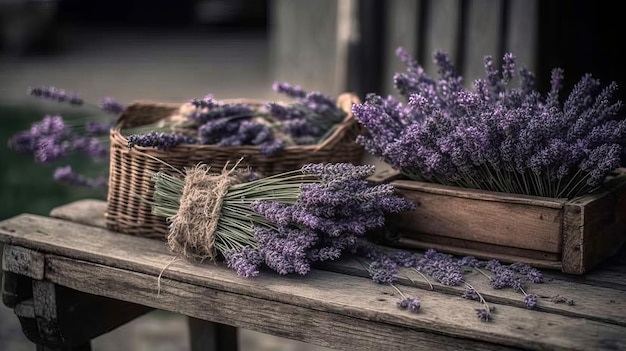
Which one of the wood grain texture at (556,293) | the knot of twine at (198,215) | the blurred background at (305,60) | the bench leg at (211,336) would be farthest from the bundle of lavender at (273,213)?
the blurred background at (305,60)

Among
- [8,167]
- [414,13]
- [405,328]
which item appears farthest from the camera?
[8,167]

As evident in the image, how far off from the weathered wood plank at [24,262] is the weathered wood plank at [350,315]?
17cm

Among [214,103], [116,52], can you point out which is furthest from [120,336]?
[116,52]

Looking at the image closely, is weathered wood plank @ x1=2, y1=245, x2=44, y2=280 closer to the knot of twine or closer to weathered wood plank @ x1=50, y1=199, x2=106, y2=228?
weathered wood plank @ x1=50, y1=199, x2=106, y2=228

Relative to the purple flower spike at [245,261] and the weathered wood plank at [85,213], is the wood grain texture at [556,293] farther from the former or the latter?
the weathered wood plank at [85,213]

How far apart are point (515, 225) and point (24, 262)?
1.07 m

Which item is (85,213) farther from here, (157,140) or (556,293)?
(556,293)

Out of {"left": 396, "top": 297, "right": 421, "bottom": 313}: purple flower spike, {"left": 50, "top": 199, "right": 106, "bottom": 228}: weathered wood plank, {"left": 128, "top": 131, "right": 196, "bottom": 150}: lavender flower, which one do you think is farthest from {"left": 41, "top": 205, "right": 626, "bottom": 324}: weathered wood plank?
{"left": 50, "top": 199, "right": 106, "bottom": 228}: weathered wood plank

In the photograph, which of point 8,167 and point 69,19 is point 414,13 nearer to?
point 8,167

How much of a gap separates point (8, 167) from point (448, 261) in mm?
5044

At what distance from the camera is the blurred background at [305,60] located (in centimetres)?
334

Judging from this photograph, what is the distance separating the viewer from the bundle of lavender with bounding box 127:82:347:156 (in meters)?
1.76

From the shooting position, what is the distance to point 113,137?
1840 millimetres

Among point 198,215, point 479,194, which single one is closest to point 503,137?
point 479,194
